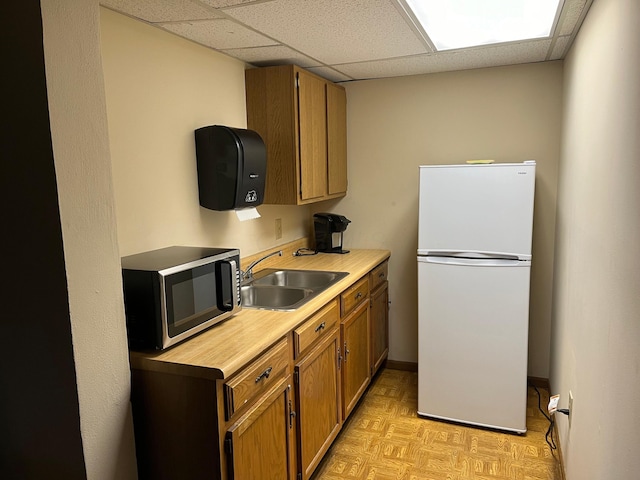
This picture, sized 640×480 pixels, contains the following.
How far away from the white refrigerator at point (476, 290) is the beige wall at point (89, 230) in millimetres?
1854

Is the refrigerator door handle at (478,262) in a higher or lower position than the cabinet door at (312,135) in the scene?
lower

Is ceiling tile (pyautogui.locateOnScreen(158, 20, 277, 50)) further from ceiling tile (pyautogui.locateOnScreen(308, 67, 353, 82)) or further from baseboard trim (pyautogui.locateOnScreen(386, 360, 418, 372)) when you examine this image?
baseboard trim (pyautogui.locateOnScreen(386, 360, 418, 372))

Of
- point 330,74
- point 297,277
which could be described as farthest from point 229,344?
point 330,74

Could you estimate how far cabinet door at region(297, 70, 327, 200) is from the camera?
2.89 metres

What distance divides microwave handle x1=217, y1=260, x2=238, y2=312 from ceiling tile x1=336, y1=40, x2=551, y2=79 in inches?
63.9

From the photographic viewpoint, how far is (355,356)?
292cm

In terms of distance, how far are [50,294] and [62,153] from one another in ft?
1.33

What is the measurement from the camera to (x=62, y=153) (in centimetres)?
138

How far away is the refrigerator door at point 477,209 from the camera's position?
Answer: 271 centimetres

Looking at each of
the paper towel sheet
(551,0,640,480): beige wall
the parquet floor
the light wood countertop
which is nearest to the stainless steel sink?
the light wood countertop

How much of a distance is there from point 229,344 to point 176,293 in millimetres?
257

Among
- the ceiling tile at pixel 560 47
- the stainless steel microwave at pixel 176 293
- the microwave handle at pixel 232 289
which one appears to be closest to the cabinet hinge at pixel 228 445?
the stainless steel microwave at pixel 176 293

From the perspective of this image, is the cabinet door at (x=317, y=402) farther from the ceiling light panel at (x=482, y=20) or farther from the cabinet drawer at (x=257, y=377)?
the ceiling light panel at (x=482, y=20)

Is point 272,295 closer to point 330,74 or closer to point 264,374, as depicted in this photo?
point 264,374
